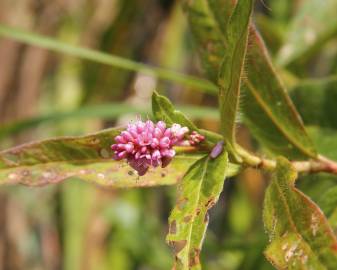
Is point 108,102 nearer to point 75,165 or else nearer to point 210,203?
point 75,165

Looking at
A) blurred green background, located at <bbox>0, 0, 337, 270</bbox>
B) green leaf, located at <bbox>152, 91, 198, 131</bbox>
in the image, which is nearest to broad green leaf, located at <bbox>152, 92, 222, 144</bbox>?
green leaf, located at <bbox>152, 91, 198, 131</bbox>

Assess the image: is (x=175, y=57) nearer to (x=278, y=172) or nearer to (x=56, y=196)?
(x=56, y=196)

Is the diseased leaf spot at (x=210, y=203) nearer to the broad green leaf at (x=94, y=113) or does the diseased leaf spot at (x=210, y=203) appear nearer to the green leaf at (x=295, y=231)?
the green leaf at (x=295, y=231)

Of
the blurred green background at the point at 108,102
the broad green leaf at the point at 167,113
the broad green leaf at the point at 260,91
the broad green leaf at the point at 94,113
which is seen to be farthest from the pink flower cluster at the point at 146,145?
the blurred green background at the point at 108,102

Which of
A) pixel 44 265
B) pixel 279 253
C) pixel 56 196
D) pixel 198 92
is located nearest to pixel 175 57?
pixel 198 92

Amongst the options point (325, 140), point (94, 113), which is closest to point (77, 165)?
point (325, 140)
